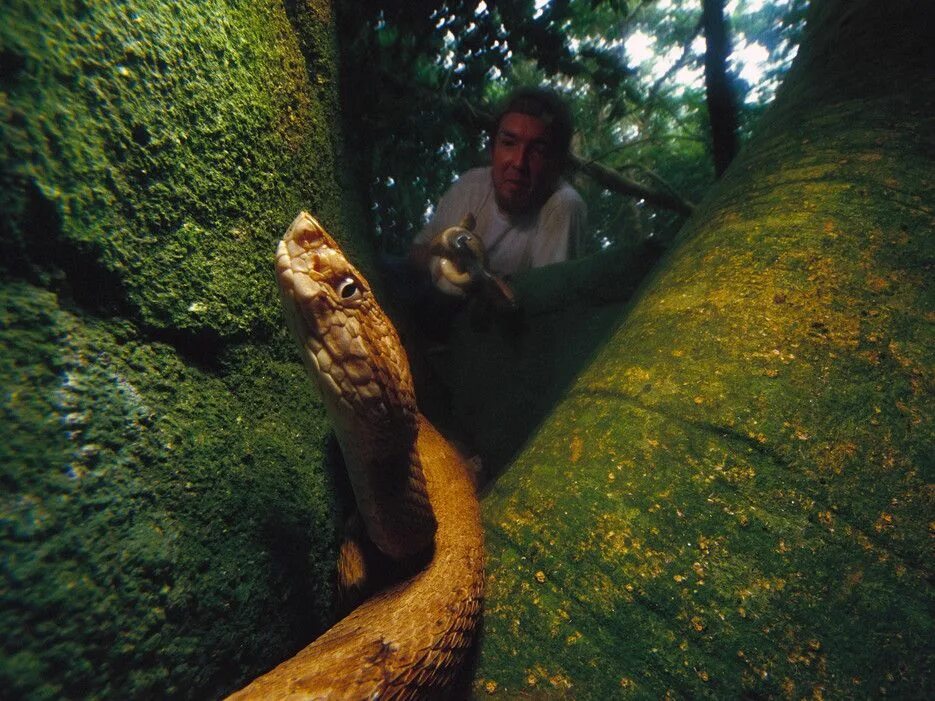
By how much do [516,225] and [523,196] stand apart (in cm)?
22

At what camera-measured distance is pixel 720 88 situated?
3459 millimetres

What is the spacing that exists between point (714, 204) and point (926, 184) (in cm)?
54

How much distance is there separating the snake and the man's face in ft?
8.39

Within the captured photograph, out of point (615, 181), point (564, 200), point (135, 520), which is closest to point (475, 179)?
point (564, 200)

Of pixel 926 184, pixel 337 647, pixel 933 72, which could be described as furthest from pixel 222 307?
pixel 933 72

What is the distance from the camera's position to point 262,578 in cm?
90

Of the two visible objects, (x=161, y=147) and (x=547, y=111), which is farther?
(x=547, y=111)

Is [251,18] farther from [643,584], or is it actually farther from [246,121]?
[643,584]

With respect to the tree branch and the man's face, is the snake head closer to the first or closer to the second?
the man's face

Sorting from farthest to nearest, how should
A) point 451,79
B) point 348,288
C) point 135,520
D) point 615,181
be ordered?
point 615,181 → point 451,79 → point 348,288 → point 135,520

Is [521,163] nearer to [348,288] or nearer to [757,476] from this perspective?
[348,288]

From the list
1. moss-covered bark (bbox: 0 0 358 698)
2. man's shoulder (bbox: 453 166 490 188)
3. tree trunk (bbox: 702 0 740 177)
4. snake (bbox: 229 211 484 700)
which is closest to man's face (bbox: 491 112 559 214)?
man's shoulder (bbox: 453 166 490 188)

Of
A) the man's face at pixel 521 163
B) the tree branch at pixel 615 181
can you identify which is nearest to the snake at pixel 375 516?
the man's face at pixel 521 163

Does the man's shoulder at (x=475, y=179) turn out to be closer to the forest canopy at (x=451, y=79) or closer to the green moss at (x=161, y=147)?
the forest canopy at (x=451, y=79)
